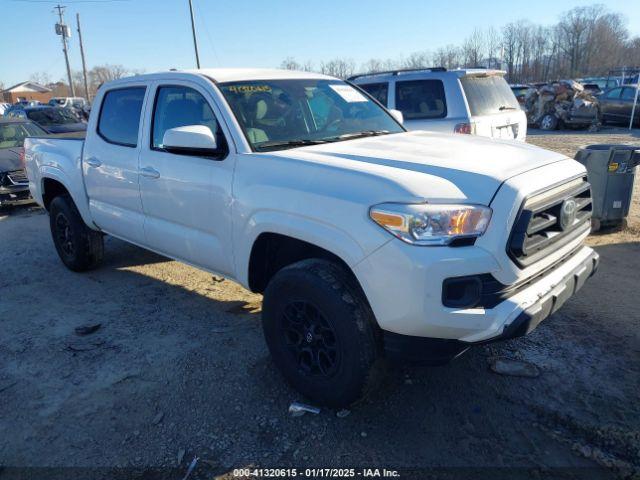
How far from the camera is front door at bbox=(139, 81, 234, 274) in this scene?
3391 millimetres

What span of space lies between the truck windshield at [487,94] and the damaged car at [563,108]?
13978mm

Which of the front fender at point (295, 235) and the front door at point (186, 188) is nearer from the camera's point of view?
the front fender at point (295, 235)

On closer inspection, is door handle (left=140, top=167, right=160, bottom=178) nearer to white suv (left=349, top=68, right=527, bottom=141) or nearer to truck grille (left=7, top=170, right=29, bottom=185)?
white suv (left=349, top=68, right=527, bottom=141)

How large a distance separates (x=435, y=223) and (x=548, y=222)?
2.39 feet

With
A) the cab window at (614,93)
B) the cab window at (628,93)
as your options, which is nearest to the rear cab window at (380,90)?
the cab window at (628,93)

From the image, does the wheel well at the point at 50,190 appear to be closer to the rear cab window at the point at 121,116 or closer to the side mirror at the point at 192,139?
the rear cab window at the point at 121,116

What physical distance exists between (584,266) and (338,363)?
159 centimetres

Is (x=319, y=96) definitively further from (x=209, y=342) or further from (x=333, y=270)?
(x=209, y=342)

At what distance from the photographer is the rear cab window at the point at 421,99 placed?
7.42 metres

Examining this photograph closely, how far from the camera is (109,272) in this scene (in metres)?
5.73

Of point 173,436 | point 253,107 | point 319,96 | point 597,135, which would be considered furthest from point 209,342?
point 597,135

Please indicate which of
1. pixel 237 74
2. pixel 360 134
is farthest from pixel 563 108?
pixel 237 74

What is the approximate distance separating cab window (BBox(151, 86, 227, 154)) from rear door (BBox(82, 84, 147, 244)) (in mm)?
216

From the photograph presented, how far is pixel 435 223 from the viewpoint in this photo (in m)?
2.41
